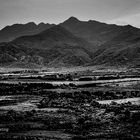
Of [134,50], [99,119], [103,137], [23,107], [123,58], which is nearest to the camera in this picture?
[103,137]

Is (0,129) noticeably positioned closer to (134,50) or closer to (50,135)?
(50,135)

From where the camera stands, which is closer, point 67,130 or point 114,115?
point 67,130

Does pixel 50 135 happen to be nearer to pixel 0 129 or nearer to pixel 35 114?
pixel 0 129

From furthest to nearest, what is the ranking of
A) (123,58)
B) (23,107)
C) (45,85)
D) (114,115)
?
(123,58) < (45,85) < (23,107) < (114,115)

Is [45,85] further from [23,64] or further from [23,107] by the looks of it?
[23,64]

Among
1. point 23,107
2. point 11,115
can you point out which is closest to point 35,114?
point 11,115

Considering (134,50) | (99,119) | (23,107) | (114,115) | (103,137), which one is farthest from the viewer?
(134,50)

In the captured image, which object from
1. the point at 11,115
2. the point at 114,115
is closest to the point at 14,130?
the point at 11,115

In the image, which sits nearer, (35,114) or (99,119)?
(99,119)

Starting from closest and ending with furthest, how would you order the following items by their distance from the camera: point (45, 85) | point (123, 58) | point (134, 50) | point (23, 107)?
point (23, 107), point (45, 85), point (123, 58), point (134, 50)
